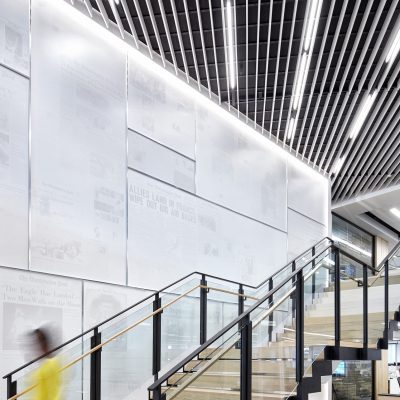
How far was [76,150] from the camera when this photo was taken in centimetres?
821

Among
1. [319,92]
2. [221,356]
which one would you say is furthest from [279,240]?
[221,356]

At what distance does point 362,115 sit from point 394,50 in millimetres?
2792

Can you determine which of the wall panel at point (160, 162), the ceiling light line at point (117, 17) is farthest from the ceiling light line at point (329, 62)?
the ceiling light line at point (117, 17)

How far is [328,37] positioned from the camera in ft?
31.1

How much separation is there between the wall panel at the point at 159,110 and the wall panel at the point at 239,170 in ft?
1.32

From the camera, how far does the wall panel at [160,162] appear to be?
9.36 meters

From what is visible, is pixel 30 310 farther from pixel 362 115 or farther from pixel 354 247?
pixel 354 247

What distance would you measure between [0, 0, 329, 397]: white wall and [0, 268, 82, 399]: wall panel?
0.01 m

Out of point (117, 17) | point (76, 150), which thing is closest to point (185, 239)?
point (76, 150)

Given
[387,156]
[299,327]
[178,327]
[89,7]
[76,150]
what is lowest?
[178,327]

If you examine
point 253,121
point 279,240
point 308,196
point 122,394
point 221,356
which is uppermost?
point 253,121

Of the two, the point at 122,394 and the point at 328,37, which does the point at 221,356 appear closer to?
the point at 122,394

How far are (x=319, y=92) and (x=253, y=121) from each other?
5.62ft

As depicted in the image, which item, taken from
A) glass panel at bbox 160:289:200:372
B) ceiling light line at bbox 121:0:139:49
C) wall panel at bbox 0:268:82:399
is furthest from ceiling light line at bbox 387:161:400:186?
wall panel at bbox 0:268:82:399
